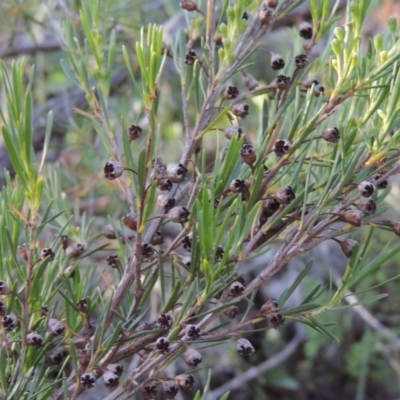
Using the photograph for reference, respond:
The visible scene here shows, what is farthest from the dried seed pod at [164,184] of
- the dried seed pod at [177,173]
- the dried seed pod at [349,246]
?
the dried seed pod at [349,246]

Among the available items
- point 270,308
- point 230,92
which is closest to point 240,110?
point 230,92

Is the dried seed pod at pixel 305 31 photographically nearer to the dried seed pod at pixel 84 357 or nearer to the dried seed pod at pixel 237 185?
the dried seed pod at pixel 237 185

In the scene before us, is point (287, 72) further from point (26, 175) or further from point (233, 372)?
point (233, 372)

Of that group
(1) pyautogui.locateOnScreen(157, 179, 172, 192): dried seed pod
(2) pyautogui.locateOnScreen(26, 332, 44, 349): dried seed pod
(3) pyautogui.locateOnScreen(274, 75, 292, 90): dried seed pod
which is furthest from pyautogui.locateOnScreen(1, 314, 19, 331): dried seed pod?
(3) pyautogui.locateOnScreen(274, 75, 292, 90): dried seed pod

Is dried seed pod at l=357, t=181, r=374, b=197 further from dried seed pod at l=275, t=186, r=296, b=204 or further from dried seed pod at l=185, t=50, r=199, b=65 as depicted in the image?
dried seed pod at l=185, t=50, r=199, b=65

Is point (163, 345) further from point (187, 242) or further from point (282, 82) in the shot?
point (282, 82)

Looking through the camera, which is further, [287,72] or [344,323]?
[344,323]

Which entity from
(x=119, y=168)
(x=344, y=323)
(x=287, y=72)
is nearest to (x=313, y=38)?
(x=287, y=72)
